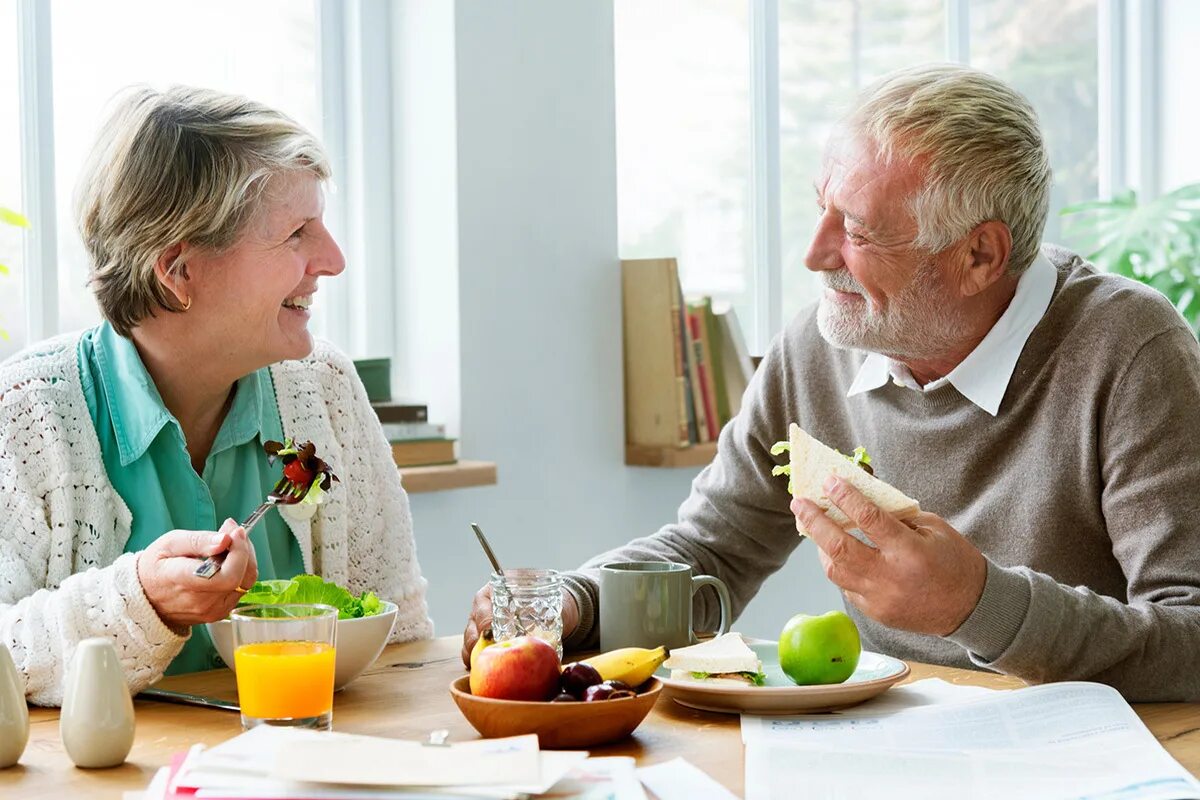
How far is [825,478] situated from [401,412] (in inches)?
59.5

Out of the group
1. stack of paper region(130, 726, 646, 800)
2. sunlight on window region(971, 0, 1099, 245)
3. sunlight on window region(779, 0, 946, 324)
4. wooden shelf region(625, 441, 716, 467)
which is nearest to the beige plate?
stack of paper region(130, 726, 646, 800)

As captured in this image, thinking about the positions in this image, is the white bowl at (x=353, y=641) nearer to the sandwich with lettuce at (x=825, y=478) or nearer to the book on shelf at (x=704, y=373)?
the sandwich with lettuce at (x=825, y=478)

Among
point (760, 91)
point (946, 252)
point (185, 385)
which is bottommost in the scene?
point (185, 385)

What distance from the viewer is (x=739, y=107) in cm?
368

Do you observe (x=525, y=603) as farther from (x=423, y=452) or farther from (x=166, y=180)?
(x=423, y=452)

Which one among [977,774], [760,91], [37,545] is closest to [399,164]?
[760,91]

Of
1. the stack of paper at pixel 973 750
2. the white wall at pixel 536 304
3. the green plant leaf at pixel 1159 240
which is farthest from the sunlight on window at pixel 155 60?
the green plant leaf at pixel 1159 240

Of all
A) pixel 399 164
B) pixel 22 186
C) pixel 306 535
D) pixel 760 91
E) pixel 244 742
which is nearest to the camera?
pixel 244 742

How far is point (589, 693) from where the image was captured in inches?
48.7

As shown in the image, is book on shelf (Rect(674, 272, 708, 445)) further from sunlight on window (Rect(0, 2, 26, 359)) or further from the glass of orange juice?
the glass of orange juice

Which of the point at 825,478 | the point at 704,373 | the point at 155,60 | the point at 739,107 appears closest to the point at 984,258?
the point at 825,478

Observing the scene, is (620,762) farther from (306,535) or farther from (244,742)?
(306,535)

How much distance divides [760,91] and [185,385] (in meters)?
2.24

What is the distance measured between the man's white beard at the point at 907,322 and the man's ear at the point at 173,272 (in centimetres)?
86
